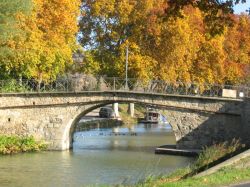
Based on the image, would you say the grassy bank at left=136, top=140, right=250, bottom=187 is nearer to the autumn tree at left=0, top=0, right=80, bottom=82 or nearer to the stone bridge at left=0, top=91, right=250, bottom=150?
the stone bridge at left=0, top=91, right=250, bottom=150

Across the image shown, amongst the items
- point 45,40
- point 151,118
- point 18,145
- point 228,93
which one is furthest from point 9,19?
point 151,118

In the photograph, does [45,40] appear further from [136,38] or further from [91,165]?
[91,165]

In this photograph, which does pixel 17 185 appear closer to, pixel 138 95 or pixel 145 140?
pixel 138 95

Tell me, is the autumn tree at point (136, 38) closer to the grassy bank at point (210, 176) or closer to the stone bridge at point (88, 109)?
the stone bridge at point (88, 109)

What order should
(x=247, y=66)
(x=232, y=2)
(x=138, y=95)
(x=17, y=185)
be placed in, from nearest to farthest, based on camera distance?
1. (x=232, y=2)
2. (x=17, y=185)
3. (x=138, y=95)
4. (x=247, y=66)

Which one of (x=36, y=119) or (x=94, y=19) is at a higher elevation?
(x=94, y=19)

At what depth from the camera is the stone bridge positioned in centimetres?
3622

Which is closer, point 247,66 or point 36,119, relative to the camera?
point 36,119

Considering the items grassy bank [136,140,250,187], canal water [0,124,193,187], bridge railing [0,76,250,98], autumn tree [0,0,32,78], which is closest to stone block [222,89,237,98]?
bridge railing [0,76,250,98]

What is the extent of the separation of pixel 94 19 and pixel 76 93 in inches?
432

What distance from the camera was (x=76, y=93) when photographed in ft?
125

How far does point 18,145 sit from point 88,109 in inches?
204

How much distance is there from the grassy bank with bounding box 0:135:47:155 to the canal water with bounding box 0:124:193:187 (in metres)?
1.11

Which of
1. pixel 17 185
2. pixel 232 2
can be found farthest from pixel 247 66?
pixel 232 2
